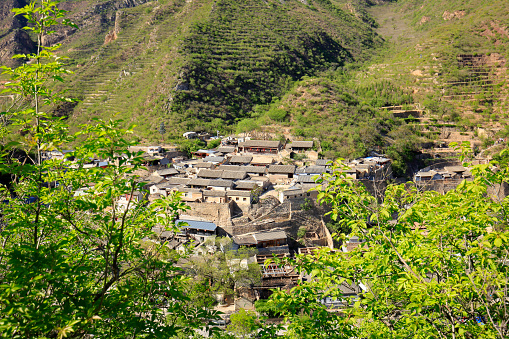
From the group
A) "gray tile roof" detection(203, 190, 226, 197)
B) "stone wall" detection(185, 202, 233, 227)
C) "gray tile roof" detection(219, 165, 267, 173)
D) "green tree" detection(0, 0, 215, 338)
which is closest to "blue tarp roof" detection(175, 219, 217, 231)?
"stone wall" detection(185, 202, 233, 227)

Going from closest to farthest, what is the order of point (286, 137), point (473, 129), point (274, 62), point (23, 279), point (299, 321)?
point (23, 279) → point (299, 321) → point (286, 137) → point (473, 129) → point (274, 62)

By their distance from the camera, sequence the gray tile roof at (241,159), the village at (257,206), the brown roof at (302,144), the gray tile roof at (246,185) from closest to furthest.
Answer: the village at (257,206), the gray tile roof at (246,185), the gray tile roof at (241,159), the brown roof at (302,144)

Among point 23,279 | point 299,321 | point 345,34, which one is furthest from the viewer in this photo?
point 345,34

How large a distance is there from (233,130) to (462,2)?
66.7 metres

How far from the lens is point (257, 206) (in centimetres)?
2295

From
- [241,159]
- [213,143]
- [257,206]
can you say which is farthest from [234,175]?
[213,143]

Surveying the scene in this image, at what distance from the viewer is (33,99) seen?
4.15 meters

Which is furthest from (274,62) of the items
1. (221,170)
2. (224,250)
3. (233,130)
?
(224,250)

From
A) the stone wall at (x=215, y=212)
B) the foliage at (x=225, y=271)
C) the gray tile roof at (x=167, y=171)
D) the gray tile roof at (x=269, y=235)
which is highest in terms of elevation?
the gray tile roof at (x=167, y=171)

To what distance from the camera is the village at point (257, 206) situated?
18891mm

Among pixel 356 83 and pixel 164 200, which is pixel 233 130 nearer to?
pixel 356 83

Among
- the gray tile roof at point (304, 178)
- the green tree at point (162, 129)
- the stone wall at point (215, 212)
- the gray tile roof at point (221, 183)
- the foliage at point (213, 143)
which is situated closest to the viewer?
the stone wall at point (215, 212)

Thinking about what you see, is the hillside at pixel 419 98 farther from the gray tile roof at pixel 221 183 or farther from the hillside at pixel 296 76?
the gray tile roof at pixel 221 183

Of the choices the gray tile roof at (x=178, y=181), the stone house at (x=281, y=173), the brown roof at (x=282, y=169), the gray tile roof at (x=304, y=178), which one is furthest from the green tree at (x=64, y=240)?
the brown roof at (x=282, y=169)
